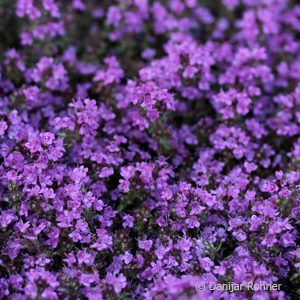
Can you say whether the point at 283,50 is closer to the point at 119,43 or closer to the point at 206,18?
the point at 206,18

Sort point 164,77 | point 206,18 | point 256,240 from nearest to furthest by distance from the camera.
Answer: point 256,240
point 164,77
point 206,18

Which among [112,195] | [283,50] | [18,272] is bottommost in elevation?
[18,272]

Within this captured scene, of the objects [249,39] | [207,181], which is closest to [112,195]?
[207,181]

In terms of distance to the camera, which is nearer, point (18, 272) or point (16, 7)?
point (18, 272)

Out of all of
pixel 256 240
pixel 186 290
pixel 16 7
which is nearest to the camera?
pixel 186 290

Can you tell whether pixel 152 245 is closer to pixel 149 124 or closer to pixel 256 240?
pixel 256 240

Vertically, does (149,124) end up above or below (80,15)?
below
